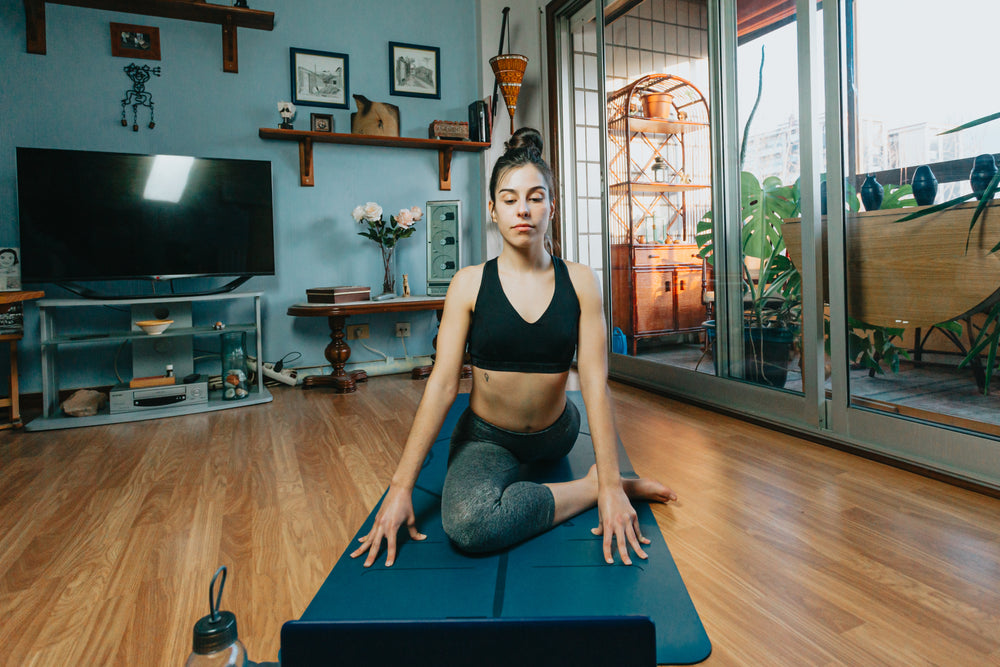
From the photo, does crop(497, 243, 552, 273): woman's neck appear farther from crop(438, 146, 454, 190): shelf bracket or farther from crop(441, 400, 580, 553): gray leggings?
crop(438, 146, 454, 190): shelf bracket

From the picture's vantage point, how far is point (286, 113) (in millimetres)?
3230

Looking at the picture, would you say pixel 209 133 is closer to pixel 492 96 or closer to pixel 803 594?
pixel 492 96

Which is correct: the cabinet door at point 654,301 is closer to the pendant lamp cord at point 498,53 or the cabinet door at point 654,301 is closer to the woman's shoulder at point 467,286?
the pendant lamp cord at point 498,53

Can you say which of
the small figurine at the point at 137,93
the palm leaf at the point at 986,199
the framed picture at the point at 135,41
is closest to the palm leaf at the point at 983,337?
the palm leaf at the point at 986,199

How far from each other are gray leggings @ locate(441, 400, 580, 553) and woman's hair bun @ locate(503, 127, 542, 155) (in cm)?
65

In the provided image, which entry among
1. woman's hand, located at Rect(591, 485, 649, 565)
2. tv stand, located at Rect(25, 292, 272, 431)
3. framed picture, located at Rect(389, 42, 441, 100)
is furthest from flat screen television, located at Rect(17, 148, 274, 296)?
woman's hand, located at Rect(591, 485, 649, 565)

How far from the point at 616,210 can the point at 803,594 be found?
2470 millimetres

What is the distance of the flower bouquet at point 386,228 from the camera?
3350 millimetres

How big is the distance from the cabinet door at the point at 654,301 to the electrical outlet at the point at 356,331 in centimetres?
162

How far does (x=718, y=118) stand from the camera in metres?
2.48

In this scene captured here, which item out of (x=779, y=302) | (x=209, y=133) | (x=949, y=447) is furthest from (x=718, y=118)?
(x=209, y=133)

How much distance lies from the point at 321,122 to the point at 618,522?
2.96 m

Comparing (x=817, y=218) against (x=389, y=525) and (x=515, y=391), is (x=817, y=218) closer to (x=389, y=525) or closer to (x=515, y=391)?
(x=515, y=391)

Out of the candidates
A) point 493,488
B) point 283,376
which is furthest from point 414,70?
point 493,488
